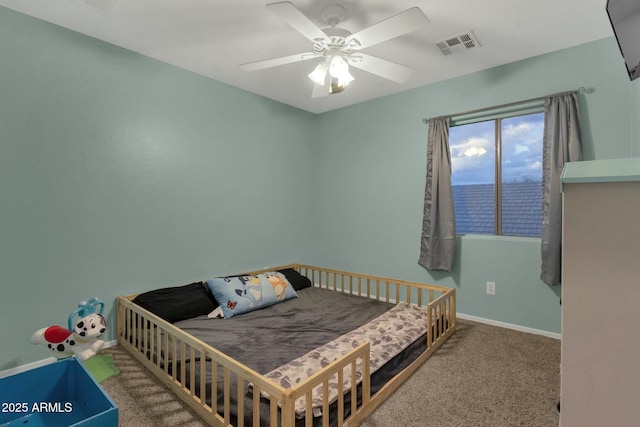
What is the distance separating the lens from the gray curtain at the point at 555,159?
7.51 feet

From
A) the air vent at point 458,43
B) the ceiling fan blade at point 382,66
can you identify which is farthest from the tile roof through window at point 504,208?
the ceiling fan blade at point 382,66

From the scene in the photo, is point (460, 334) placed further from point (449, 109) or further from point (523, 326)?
point (449, 109)

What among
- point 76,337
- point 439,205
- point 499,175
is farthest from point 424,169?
point 76,337

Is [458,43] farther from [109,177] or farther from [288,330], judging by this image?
[109,177]

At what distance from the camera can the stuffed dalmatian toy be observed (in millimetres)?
1794

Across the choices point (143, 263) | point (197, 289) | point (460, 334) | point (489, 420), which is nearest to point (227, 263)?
point (197, 289)

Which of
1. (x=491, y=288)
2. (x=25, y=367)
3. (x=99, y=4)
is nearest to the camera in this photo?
(x=99, y=4)

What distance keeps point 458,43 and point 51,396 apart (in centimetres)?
324

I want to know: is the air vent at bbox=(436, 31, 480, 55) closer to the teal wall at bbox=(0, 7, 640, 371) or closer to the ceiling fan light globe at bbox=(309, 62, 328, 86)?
the teal wall at bbox=(0, 7, 640, 371)

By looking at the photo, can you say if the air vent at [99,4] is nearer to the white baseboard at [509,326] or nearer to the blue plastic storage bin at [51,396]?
the blue plastic storage bin at [51,396]

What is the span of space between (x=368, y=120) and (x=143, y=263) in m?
2.67

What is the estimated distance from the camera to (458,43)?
2.27 meters

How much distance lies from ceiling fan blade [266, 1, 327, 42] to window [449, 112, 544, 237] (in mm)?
1895

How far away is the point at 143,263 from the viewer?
2.48 meters
